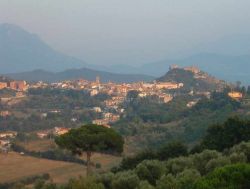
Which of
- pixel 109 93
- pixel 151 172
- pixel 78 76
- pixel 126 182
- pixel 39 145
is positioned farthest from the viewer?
pixel 78 76

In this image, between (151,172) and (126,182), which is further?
(151,172)

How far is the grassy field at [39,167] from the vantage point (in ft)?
96.8

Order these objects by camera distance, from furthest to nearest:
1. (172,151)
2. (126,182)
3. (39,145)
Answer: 1. (39,145)
2. (172,151)
3. (126,182)

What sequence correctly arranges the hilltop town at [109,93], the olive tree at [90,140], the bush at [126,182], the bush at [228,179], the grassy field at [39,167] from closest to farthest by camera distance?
the bush at [228,179], the bush at [126,182], the olive tree at [90,140], the grassy field at [39,167], the hilltop town at [109,93]

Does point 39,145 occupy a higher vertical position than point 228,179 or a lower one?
lower

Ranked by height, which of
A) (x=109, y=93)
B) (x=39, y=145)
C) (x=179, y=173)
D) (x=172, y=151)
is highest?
(x=179, y=173)

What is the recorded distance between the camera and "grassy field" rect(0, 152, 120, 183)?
29500 millimetres

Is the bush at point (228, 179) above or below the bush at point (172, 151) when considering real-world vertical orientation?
above

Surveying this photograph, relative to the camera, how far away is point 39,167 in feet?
107

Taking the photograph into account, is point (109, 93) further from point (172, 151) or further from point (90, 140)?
point (90, 140)

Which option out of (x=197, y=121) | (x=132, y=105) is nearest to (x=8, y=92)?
(x=132, y=105)

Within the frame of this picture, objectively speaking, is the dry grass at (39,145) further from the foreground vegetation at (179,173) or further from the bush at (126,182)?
the bush at (126,182)

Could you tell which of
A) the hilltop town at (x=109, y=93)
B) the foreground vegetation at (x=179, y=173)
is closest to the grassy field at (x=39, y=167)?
the foreground vegetation at (x=179, y=173)

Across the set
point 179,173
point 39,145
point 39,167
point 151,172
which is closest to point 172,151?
point 151,172
